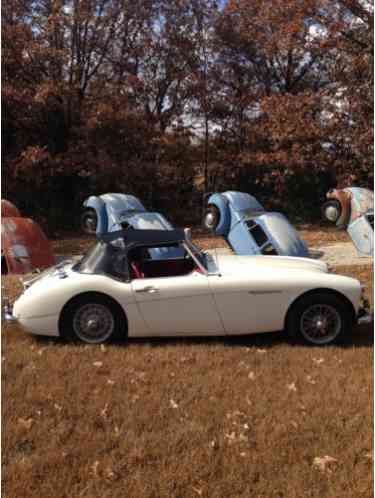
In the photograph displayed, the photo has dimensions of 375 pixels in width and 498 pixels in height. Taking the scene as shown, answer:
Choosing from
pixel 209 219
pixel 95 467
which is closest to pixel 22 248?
pixel 209 219

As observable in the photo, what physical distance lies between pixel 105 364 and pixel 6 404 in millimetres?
1040

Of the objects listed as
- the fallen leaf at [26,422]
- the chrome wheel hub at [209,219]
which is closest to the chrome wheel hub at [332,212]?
the chrome wheel hub at [209,219]

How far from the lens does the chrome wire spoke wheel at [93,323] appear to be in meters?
5.28

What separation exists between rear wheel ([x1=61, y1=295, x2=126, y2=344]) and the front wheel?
5.62ft

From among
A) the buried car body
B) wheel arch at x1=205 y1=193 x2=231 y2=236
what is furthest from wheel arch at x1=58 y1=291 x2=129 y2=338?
wheel arch at x1=205 y1=193 x2=231 y2=236

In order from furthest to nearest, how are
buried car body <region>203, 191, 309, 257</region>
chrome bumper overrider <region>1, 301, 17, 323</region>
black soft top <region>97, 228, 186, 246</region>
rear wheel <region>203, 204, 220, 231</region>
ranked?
rear wheel <region>203, 204, 220, 231</region> → buried car body <region>203, 191, 309, 257</region> → black soft top <region>97, 228, 186, 246</region> → chrome bumper overrider <region>1, 301, 17, 323</region>

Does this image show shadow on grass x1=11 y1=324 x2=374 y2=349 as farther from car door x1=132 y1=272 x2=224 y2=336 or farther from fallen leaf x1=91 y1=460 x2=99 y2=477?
fallen leaf x1=91 y1=460 x2=99 y2=477

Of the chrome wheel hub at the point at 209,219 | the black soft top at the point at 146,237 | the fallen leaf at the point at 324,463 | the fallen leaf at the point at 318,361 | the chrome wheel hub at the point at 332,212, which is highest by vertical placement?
the chrome wheel hub at the point at 332,212

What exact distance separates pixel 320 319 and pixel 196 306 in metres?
1.23

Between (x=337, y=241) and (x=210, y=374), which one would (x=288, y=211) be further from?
(x=210, y=374)

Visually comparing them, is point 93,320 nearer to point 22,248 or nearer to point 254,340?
point 254,340

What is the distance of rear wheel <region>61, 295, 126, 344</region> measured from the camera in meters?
5.27

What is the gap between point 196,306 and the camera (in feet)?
17.2

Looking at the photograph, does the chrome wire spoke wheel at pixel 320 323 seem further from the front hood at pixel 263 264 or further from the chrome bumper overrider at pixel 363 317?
the front hood at pixel 263 264
